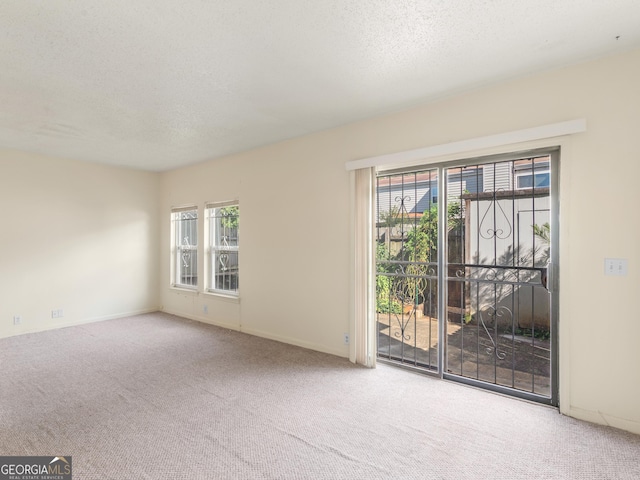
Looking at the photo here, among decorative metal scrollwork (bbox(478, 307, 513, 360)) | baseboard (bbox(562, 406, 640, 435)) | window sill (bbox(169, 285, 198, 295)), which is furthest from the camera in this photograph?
window sill (bbox(169, 285, 198, 295))

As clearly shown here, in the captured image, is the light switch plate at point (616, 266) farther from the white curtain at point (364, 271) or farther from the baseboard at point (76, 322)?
the baseboard at point (76, 322)

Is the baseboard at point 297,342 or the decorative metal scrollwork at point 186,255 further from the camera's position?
the decorative metal scrollwork at point 186,255

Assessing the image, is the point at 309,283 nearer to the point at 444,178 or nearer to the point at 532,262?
the point at 444,178

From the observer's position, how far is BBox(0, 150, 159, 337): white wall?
4605 millimetres

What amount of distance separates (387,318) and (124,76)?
3480mm

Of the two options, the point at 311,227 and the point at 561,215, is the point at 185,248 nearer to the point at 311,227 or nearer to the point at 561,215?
the point at 311,227

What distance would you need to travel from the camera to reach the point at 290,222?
4.23 m

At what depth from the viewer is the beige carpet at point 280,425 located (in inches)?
76.8

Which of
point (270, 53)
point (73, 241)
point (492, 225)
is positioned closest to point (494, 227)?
point (492, 225)

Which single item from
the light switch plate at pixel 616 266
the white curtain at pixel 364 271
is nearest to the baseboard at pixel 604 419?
the light switch plate at pixel 616 266

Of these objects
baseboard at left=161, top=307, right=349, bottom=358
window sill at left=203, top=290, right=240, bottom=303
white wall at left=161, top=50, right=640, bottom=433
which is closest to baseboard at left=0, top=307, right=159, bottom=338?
baseboard at left=161, top=307, right=349, bottom=358

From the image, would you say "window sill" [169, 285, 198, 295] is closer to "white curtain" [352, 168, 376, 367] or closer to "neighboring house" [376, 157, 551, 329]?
"white curtain" [352, 168, 376, 367]

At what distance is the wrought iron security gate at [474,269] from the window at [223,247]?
2.38 metres

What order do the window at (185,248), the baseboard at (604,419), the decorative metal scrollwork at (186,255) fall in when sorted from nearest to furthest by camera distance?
the baseboard at (604,419)
the window at (185,248)
the decorative metal scrollwork at (186,255)
